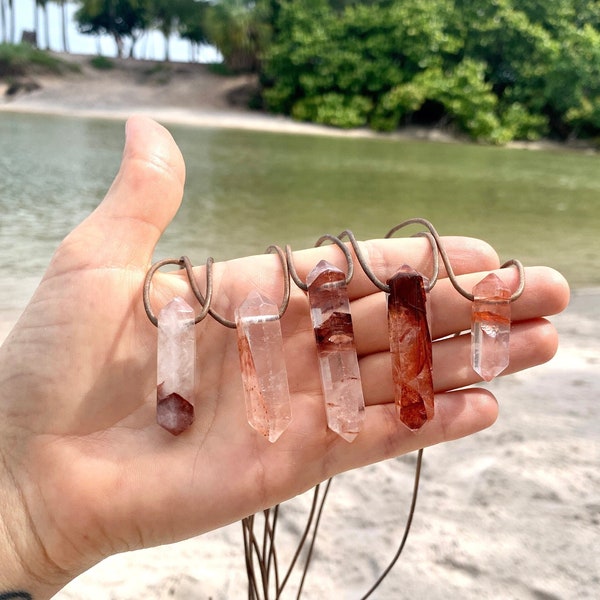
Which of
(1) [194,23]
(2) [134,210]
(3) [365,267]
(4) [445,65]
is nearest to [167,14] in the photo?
(1) [194,23]

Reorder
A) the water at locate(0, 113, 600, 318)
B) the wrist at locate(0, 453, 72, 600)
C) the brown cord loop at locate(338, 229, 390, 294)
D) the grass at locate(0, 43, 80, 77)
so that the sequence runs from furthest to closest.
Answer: the grass at locate(0, 43, 80, 77) < the water at locate(0, 113, 600, 318) < the brown cord loop at locate(338, 229, 390, 294) < the wrist at locate(0, 453, 72, 600)

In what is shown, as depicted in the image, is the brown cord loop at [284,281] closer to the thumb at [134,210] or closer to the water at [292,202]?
the thumb at [134,210]

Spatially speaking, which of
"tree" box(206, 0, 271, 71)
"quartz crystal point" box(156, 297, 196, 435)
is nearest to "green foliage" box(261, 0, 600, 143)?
"tree" box(206, 0, 271, 71)

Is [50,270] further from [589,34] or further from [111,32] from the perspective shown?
[111,32]

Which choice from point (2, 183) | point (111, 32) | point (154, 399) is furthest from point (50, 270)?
point (111, 32)

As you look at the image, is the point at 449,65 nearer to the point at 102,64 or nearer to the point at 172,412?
the point at 102,64

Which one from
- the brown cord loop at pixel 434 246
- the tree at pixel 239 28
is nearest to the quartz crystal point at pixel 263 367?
the brown cord loop at pixel 434 246

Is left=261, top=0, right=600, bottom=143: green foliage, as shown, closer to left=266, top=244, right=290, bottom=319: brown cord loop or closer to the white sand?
the white sand
